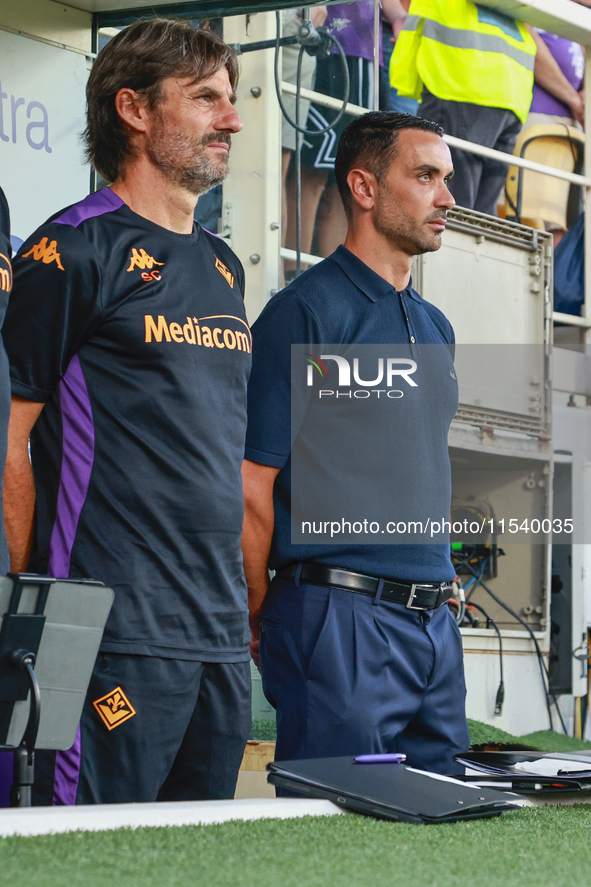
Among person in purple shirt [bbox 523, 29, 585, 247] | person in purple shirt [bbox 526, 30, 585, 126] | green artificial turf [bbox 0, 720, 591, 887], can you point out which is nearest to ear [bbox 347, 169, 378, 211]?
green artificial turf [bbox 0, 720, 591, 887]

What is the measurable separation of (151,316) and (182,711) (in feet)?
1.80

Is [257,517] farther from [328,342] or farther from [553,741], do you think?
[553,741]

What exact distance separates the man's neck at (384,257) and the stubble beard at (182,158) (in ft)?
1.59

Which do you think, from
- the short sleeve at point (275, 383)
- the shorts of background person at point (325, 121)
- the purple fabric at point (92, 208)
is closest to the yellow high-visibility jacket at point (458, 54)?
the shorts of background person at point (325, 121)

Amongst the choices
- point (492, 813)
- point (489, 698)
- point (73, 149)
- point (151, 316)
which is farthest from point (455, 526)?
point (492, 813)

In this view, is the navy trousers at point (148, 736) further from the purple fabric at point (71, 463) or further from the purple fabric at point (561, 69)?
the purple fabric at point (561, 69)

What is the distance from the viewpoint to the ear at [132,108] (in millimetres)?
1861

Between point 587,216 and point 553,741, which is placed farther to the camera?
point 587,216

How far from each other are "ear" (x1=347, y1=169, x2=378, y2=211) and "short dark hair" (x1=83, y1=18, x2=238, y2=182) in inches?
17.7

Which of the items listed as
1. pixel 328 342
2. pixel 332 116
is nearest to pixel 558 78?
pixel 332 116

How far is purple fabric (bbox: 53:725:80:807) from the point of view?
155cm

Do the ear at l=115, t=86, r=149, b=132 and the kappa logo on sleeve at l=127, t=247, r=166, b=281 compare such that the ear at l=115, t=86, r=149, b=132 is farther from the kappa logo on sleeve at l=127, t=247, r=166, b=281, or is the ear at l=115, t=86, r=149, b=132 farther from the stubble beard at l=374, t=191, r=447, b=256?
the stubble beard at l=374, t=191, r=447, b=256

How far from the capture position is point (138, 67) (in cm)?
186

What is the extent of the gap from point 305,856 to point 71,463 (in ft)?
2.63
